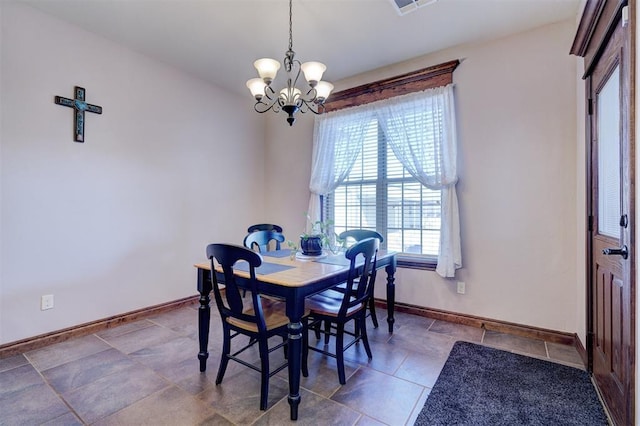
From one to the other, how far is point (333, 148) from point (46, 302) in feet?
10.3

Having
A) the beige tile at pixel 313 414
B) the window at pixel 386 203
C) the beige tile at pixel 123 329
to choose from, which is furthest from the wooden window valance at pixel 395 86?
the beige tile at pixel 123 329

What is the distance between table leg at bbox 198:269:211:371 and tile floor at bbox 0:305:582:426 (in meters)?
0.12

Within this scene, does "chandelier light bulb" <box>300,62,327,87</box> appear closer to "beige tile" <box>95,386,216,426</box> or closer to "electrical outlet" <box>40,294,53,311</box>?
"beige tile" <box>95,386,216,426</box>

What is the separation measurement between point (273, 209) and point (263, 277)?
276 cm

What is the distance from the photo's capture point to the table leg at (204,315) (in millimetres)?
2131

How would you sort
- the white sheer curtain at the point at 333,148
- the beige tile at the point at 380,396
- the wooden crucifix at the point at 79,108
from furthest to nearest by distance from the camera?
1. the white sheer curtain at the point at 333,148
2. the wooden crucifix at the point at 79,108
3. the beige tile at the point at 380,396

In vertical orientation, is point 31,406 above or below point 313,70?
below

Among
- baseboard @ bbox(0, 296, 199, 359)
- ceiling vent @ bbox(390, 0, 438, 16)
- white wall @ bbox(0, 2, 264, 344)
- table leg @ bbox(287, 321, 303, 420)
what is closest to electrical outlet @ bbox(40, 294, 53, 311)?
white wall @ bbox(0, 2, 264, 344)

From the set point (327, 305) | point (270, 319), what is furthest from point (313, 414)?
point (327, 305)

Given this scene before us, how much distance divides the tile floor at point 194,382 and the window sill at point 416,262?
657 mm

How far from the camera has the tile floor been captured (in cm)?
171

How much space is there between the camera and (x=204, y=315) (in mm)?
2127

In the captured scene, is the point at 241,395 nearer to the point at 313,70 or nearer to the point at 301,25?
the point at 313,70

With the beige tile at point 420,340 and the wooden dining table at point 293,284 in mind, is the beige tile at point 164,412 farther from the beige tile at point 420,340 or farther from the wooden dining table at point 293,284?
the beige tile at point 420,340
